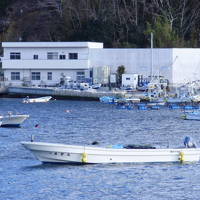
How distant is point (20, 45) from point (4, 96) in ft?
16.6

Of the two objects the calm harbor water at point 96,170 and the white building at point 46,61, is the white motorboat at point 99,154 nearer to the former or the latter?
the calm harbor water at point 96,170

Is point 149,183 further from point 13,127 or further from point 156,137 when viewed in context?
point 13,127

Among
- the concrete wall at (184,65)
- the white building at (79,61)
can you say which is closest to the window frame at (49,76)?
the white building at (79,61)

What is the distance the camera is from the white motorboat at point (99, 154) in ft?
142

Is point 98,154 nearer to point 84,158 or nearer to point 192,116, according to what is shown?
point 84,158

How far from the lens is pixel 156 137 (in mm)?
57656

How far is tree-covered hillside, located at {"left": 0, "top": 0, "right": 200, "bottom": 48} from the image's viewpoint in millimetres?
99519

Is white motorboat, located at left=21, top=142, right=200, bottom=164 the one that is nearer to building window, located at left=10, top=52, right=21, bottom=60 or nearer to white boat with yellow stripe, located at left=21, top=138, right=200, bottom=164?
white boat with yellow stripe, located at left=21, top=138, right=200, bottom=164

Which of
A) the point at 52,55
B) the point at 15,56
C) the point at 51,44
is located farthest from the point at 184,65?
the point at 15,56

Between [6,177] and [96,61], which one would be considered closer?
[6,177]

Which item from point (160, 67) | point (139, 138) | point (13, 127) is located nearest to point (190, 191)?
point (139, 138)

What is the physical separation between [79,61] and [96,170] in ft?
165

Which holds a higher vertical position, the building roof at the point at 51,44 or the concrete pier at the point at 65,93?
the building roof at the point at 51,44

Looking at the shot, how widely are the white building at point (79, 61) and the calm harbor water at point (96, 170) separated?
78.4ft
